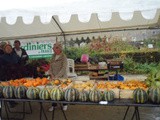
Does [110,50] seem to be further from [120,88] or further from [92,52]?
[120,88]

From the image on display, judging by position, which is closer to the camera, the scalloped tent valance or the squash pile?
the squash pile

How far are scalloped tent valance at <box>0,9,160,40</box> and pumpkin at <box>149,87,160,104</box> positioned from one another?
15.5 ft

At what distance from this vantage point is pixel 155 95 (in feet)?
12.1

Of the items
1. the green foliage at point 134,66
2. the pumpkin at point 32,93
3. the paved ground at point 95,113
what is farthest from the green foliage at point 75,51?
the pumpkin at point 32,93

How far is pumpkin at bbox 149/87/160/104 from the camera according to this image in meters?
3.66

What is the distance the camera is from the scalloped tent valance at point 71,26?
8.58m

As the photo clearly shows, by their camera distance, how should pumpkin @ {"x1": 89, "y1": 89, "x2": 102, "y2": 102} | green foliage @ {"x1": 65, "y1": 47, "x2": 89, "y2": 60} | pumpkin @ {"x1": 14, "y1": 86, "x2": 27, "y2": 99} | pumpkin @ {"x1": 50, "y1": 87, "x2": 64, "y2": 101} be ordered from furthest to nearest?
green foliage @ {"x1": 65, "y1": 47, "x2": 89, "y2": 60} < pumpkin @ {"x1": 14, "y1": 86, "x2": 27, "y2": 99} < pumpkin @ {"x1": 50, "y1": 87, "x2": 64, "y2": 101} < pumpkin @ {"x1": 89, "y1": 89, "x2": 102, "y2": 102}

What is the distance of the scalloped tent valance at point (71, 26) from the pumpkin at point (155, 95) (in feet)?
15.5

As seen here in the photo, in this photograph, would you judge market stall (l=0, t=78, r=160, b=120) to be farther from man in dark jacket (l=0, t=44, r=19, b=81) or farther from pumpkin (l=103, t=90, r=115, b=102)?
man in dark jacket (l=0, t=44, r=19, b=81)

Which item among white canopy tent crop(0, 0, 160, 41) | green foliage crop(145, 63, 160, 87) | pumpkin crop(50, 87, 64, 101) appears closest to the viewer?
pumpkin crop(50, 87, 64, 101)

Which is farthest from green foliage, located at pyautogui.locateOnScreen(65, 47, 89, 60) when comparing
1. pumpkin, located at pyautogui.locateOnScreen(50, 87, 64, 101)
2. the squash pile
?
pumpkin, located at pyautogui.locateOnScreen(50, 87, 64, 101)

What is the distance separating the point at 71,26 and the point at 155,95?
231 inches

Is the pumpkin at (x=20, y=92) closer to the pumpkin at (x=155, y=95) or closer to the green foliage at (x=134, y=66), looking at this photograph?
the pumpkin at (x=155, y=95)

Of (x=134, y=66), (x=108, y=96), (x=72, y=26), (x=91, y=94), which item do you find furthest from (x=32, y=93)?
(x=134, y=66)
